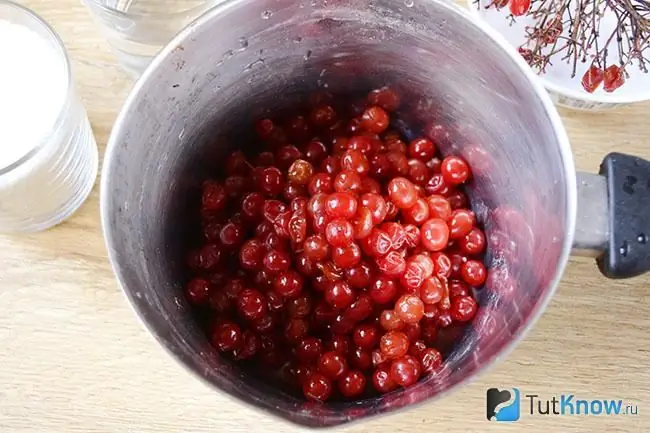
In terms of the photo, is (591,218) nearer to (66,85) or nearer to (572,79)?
(572,79)

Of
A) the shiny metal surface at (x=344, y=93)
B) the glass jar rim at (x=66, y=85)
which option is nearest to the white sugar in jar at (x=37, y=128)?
the glass jar rim at (x=66, y=85)

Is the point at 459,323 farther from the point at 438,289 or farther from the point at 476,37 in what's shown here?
the point at 476,37

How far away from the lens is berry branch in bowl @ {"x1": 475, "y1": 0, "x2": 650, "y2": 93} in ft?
2.38

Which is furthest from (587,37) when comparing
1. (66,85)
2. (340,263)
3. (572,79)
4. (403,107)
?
(66,85)

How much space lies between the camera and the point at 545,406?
755 millimetres

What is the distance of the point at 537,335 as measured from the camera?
77 cm

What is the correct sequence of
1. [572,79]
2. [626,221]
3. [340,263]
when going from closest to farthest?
[626,221]
[340,263]
[572,79]

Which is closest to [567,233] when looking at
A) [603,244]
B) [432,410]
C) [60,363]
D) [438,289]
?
[603,244]

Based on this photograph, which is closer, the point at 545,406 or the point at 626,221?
the point at 626,221

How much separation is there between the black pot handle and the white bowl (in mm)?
209

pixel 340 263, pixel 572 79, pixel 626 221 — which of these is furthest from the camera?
pixel 572 79

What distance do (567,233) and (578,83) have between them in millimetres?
301

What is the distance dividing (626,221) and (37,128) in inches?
20.2
